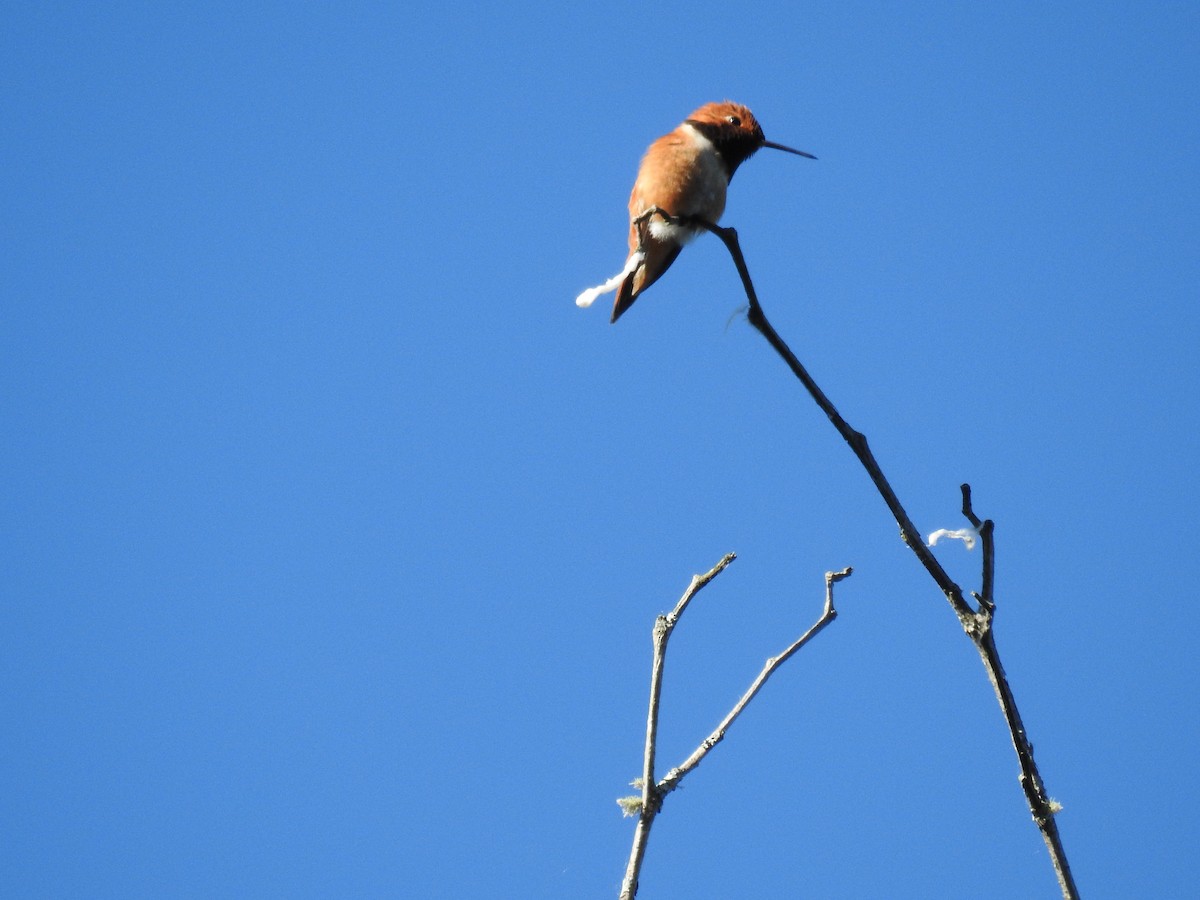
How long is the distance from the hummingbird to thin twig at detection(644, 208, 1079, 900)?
74.6 inches

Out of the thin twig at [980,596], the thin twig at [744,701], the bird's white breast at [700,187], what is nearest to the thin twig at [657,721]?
the thin twig at [744,701]

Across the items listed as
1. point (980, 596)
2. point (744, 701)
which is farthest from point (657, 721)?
point (980, 596)

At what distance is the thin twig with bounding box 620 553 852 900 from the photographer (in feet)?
5.46

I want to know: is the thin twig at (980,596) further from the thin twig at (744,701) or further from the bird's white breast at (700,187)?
the bird's white breast at (700,187)

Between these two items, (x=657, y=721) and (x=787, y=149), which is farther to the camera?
(x=787, y=149)

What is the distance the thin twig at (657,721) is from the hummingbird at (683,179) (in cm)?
170

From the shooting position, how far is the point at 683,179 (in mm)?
3650

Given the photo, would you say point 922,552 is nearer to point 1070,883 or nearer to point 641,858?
point 1070,883

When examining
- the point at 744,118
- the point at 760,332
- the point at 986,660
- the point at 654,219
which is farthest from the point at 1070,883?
the point at 744,118

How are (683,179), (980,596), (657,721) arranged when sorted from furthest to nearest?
1. (683,179)
2. (657,721)
3. (980,596)

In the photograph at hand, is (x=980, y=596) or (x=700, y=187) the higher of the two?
(x=700, y=187)

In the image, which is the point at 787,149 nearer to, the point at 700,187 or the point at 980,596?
the point at 700,187

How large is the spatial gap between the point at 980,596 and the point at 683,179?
96.0 inches

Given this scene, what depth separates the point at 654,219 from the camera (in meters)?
3.50
